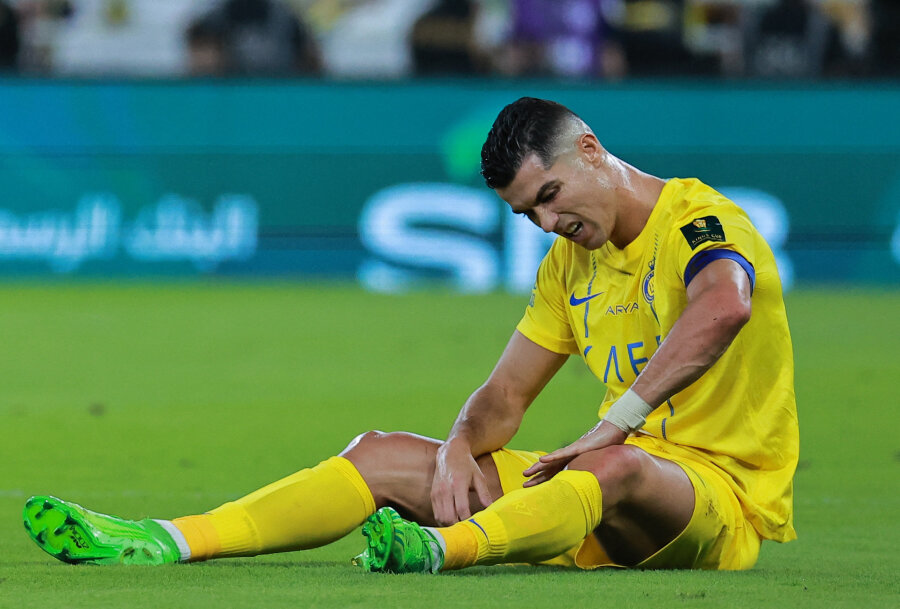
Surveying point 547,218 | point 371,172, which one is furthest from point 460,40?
point 547,218

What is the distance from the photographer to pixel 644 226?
14.0ft

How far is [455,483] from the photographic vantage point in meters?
4.18

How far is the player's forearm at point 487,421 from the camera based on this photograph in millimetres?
4359

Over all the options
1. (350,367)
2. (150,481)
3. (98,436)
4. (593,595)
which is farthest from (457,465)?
(350,367)

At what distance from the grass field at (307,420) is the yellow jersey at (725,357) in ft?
0.90

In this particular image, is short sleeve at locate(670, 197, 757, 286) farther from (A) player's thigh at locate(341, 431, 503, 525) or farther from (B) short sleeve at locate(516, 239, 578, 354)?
(A) player's thigh at locate(341, 431, 503, 525)

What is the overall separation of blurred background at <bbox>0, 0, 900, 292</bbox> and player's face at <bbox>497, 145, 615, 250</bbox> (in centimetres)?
988

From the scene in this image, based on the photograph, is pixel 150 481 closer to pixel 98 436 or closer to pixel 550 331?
pixel 98 436

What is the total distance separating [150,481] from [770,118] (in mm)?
9582

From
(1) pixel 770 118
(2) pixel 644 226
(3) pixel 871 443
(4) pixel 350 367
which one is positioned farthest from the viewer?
(1) pixel 770 118

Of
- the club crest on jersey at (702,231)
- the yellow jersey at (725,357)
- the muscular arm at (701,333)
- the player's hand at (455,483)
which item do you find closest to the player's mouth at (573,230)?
the yellow jersey at (725,357)

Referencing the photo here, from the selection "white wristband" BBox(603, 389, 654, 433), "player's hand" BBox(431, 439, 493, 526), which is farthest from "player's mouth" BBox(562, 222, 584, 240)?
"player's hand" BBox(431, 439, 493, 526)

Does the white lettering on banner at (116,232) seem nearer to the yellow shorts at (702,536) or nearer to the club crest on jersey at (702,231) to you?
the yellow shorts at (702,536)

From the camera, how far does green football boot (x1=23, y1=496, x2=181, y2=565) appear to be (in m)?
3.86
